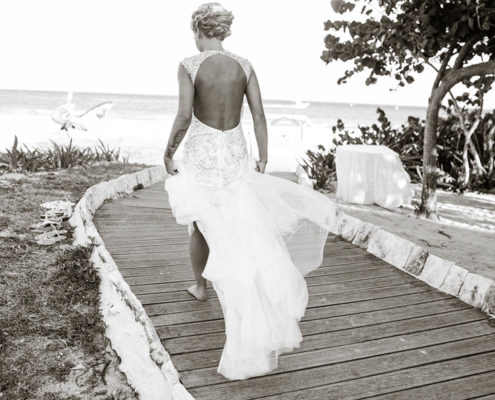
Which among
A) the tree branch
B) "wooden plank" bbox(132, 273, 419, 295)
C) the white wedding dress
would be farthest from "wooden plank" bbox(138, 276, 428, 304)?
the tree branch

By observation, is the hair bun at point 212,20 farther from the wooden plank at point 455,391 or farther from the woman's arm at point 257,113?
the wooden plank at point 455,391

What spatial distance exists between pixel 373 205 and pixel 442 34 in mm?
3172

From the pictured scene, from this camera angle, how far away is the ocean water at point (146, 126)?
19.7m

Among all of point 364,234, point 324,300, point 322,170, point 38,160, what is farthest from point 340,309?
point 38,160

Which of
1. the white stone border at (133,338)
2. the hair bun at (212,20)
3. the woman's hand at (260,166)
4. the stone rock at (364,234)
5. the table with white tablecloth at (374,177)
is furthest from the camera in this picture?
the table with white tablecloth at (374,177)

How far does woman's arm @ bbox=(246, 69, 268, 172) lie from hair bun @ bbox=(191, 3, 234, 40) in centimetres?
36

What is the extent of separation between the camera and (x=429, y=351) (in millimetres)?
3203

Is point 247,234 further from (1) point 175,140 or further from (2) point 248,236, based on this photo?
(1) point 175,140

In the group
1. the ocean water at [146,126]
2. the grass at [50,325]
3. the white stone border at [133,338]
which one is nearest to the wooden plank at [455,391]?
the white stone border at [133,338]

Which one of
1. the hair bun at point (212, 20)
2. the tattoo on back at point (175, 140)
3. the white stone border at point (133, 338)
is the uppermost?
the hair bun at point (212, 20)

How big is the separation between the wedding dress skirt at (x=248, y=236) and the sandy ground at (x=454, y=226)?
8.77 feet

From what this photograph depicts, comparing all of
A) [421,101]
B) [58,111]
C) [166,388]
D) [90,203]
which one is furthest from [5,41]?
[166,388]

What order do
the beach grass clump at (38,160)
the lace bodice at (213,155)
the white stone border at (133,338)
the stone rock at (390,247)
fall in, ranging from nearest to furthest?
1. the white stone border at (133,338)
2. the lace bodice at (213,155)
3. the stone rock at (390,247)
4. the beach grass clump at (38,160)

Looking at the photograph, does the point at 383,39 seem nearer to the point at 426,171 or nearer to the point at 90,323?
the point at 426,171
